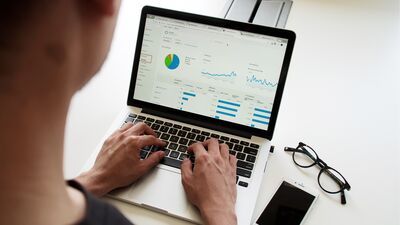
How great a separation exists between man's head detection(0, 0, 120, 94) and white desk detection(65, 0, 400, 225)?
0.26 metres

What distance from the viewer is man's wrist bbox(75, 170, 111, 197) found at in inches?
33.7

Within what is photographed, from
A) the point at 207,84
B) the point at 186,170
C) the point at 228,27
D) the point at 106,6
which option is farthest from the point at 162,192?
the point at 106,6

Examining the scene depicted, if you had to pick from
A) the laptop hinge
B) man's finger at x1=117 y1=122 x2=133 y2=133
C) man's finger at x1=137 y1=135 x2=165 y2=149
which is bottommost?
man's finger at x1=137 y1=135 x2=165 y2=149

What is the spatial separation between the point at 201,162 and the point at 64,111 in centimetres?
47

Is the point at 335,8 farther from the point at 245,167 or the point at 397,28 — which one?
the point at 245,167

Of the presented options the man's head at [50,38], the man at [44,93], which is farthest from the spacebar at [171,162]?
the man's head at [50,38]

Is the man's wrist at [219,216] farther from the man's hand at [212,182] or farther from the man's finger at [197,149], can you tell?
the man's finger at [197,149]

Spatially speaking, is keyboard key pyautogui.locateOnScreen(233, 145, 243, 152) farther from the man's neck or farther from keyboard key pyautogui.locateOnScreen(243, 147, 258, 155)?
the man's neck

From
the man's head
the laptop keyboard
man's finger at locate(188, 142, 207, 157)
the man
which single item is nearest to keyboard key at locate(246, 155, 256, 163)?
the laptop keyboard

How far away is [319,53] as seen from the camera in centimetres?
140

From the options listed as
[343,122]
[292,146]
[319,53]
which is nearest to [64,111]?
[292,146]

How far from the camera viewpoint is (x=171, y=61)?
40.7 inches

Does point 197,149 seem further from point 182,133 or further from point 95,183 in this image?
point 95,183

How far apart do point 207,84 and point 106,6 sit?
60 centimetres
